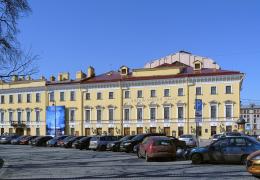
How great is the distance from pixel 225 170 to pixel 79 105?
245 feet

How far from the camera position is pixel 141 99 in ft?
291

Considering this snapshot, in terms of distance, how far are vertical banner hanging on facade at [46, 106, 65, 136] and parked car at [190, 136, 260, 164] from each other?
2838 inches

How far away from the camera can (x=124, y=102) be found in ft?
296

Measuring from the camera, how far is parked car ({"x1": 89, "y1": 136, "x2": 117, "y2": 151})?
156 feet

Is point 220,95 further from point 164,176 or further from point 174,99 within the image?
point 164,176

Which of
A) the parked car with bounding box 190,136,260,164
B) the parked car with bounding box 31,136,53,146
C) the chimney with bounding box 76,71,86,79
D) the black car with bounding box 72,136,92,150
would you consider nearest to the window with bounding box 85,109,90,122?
the chimney with bounding box 76,71,86,79

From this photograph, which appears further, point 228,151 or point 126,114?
point 126,114

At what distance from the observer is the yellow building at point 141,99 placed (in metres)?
81.9

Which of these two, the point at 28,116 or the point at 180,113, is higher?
the point at 180,113

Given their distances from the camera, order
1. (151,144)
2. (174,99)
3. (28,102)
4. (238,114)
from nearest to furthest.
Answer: (151,144)
(238,114)
(174,99)
(28,102)

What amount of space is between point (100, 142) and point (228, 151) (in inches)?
955

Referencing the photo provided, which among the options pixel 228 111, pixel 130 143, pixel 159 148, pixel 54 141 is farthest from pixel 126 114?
pixel 159 148

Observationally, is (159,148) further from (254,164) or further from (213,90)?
(213,90)

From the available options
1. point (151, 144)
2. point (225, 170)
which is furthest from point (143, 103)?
point (225, 170)
